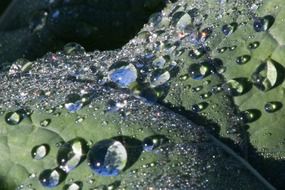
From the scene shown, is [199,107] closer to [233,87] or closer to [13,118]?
[233,87]

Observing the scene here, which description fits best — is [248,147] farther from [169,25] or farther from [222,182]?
[169,25]

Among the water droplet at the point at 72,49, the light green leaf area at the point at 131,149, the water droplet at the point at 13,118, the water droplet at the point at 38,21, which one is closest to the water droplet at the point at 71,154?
the light green leaf area at the point at 131,149

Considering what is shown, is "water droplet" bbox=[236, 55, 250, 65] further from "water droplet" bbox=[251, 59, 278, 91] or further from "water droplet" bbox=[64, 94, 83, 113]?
"water droplet" bbox=[64, 94, 83, 113]

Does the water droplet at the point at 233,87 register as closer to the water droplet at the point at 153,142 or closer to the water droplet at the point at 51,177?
the water droplet at the point at 153,142

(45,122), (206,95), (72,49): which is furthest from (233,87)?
(72,49)

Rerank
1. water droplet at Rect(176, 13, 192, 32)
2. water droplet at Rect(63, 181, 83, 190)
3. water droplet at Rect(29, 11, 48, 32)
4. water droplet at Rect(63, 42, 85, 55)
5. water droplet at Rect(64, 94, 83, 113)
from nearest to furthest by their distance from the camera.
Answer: water droplet at Rect(63, 181, 83, 190)
water droplet at Rect(64, 94, 83, 113)
water droplet at Rect(176, 13, 192, 32)
water droplet at Rect(63, 42, 85, 55)
water droplet at Rect(29, 11, 48, 32)

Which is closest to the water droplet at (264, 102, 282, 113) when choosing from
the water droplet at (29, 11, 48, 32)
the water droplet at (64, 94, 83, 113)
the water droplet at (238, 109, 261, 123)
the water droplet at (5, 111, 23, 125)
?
the water droplet at (238, 109, 261, 123)
